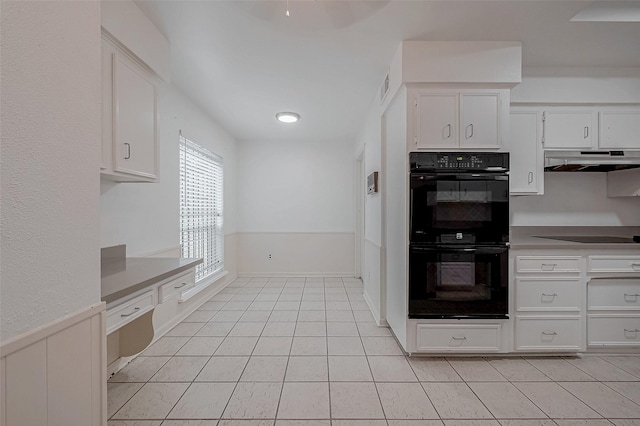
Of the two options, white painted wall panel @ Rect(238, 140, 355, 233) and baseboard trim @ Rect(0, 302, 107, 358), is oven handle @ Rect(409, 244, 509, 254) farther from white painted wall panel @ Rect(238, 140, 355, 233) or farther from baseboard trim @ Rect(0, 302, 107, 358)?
white painted wall panel @ Rect(238, 140, 355, 233)

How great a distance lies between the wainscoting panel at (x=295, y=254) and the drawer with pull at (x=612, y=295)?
137 inches

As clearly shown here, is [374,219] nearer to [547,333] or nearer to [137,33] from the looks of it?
[547,333]

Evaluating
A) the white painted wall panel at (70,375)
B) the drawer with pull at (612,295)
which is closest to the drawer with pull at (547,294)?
the drawer with pull at (612,295)

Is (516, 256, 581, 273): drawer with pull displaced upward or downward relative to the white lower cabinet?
upward

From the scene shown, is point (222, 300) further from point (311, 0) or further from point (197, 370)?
point (311, 0)

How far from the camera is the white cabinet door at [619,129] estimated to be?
8.79 feet

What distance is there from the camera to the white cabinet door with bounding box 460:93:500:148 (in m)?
2.40

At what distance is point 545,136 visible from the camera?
8.83 ft


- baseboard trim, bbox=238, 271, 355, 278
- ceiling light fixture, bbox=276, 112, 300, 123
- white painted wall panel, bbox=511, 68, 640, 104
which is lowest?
baseboard trim, bbox=238, 271, 355, 278

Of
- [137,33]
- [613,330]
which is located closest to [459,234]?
[613,330]

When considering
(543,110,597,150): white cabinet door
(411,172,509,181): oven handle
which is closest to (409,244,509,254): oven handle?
(411,172,509,181): oven handle

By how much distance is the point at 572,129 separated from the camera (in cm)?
270

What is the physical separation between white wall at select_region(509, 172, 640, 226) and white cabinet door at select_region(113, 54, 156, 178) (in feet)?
10.9

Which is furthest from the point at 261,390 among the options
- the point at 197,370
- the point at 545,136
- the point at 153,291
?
the point at 545,136
